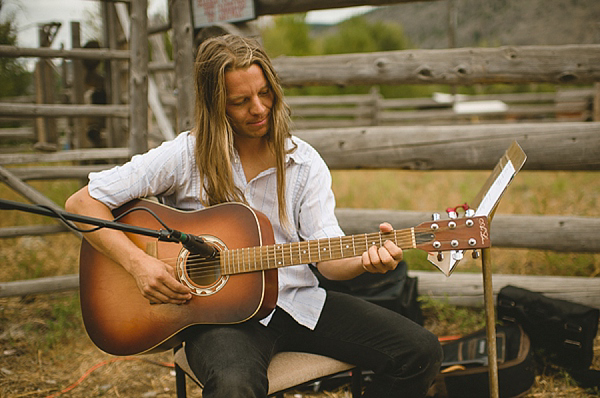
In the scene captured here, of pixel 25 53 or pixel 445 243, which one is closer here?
pixel 445 243

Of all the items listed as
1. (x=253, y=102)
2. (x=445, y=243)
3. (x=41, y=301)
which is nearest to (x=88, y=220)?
(x=253, y=102)

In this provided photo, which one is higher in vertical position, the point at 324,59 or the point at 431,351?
the point at 324,59

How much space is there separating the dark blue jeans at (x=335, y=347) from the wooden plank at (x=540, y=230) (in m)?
1.52

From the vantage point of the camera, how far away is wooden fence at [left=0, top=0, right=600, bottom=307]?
124 inches

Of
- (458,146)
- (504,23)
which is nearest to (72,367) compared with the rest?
(458,146)

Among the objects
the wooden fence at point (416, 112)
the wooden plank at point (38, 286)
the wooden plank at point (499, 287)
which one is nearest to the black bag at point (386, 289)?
the wooden plank at point (499, 287)

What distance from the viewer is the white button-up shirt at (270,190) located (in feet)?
6.75

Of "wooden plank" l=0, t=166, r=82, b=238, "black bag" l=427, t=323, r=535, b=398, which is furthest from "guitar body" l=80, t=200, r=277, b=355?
"wooden plank" l=0, t=166, r=82, b=238

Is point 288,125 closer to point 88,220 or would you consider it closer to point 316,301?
point 316,301

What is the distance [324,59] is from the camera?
3545 mm

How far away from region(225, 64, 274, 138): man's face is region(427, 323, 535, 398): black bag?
1.59 metres

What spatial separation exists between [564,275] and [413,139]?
159 cm

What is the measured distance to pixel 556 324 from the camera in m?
2.71

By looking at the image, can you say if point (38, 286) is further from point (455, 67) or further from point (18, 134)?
point (18, 134)
